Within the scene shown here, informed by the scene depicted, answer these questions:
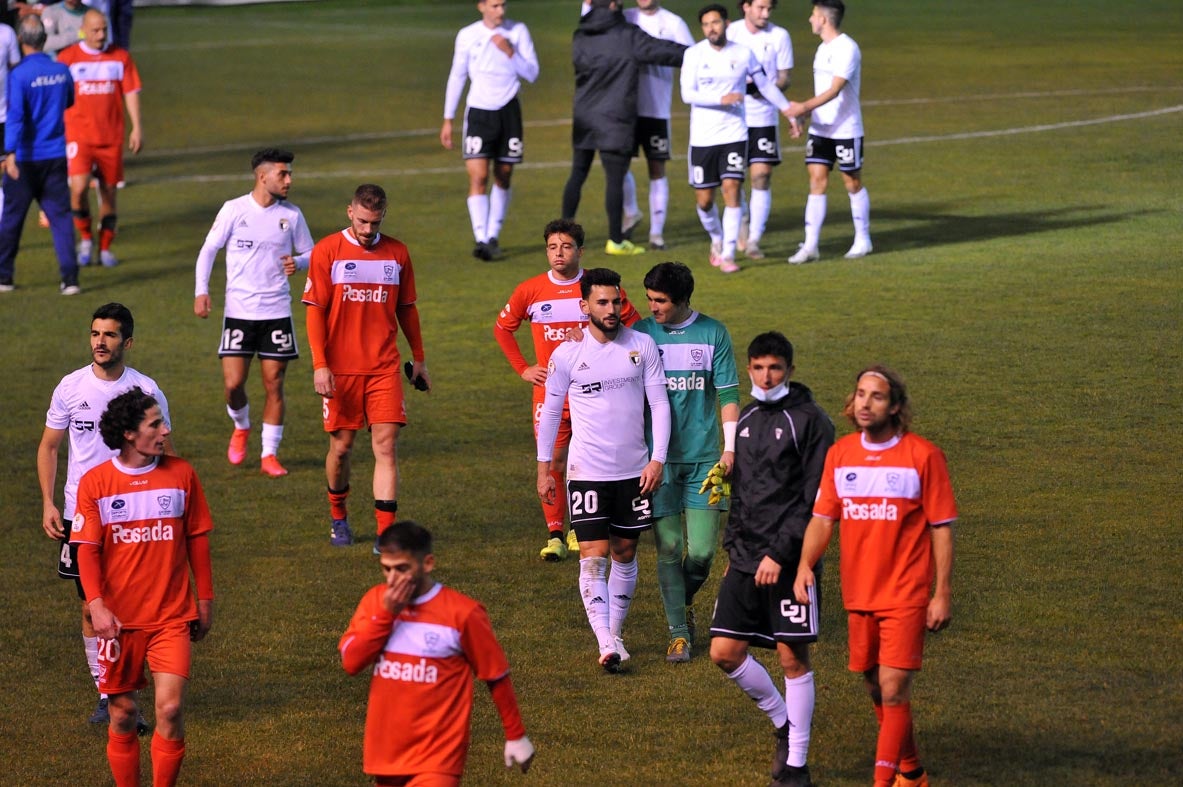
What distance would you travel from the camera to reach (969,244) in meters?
19.4

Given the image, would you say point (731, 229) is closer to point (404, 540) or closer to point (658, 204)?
point (658, 204)

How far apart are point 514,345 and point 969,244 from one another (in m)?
9.97

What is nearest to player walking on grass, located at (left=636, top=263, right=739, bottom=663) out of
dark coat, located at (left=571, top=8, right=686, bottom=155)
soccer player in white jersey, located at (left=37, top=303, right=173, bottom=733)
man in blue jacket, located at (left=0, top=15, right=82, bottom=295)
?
soccer player in white jersey, located at (left=37, top=303, right=173, bottom=733)

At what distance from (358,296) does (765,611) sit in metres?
4.39

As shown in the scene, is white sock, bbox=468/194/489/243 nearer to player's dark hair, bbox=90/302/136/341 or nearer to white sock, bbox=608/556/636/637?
white sock, bbox=608/556/636/637

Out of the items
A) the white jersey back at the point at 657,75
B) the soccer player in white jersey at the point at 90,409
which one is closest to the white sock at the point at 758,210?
the white jersey back at the point at 657,75

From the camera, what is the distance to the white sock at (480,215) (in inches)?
776

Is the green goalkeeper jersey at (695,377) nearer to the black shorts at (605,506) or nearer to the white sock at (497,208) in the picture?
the black shorts at (605,506)

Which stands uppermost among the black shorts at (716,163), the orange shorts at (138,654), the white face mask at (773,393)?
the black shorts at (716,163)

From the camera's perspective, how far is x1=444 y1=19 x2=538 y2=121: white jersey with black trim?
18984 millimetres

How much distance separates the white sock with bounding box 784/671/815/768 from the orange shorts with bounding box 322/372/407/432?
4349 mm

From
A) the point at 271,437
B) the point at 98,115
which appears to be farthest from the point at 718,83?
the point at 98,115

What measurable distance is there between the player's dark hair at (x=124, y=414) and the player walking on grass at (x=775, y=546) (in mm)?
2635

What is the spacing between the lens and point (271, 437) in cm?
1310
